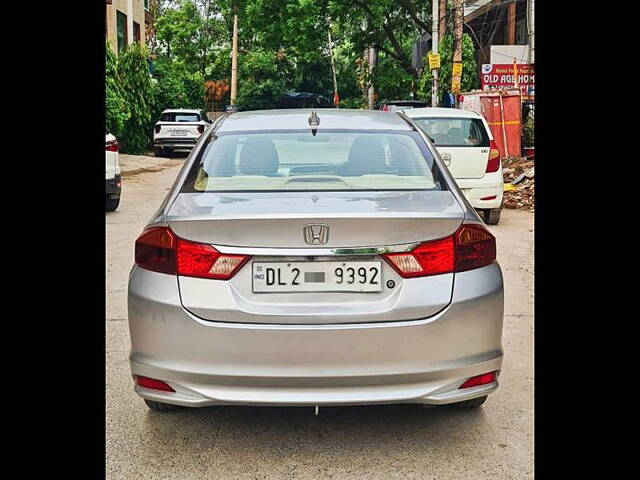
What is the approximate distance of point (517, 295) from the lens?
7371 mm

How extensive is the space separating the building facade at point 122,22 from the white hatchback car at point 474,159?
60.9 ft

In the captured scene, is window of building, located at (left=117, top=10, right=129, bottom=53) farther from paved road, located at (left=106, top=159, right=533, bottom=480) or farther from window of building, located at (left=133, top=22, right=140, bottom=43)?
paved road, located at (left=106, top=159, right=533, bottom=480)

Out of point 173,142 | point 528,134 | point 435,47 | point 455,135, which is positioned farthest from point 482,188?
point 173,142

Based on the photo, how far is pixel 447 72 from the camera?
2805 cm

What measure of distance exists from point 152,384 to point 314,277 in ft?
2.75

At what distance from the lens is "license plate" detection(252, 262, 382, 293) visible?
343 cm

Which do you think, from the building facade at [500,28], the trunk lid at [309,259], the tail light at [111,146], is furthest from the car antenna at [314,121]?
the building facade at [500,28]

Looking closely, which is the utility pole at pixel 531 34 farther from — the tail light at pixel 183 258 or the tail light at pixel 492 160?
the tail light at pixel 183 258

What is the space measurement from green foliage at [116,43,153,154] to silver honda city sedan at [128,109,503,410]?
2195 cm

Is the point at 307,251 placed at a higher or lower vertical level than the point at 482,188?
lower

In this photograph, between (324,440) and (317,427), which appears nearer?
(324,440)

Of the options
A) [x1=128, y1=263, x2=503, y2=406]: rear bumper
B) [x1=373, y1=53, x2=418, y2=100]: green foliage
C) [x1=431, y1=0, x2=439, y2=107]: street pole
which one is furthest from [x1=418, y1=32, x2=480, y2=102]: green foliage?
[x1=128, y1=263, x2=503, y2=406]: rear bumper

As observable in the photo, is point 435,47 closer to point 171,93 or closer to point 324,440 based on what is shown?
point 171,93
